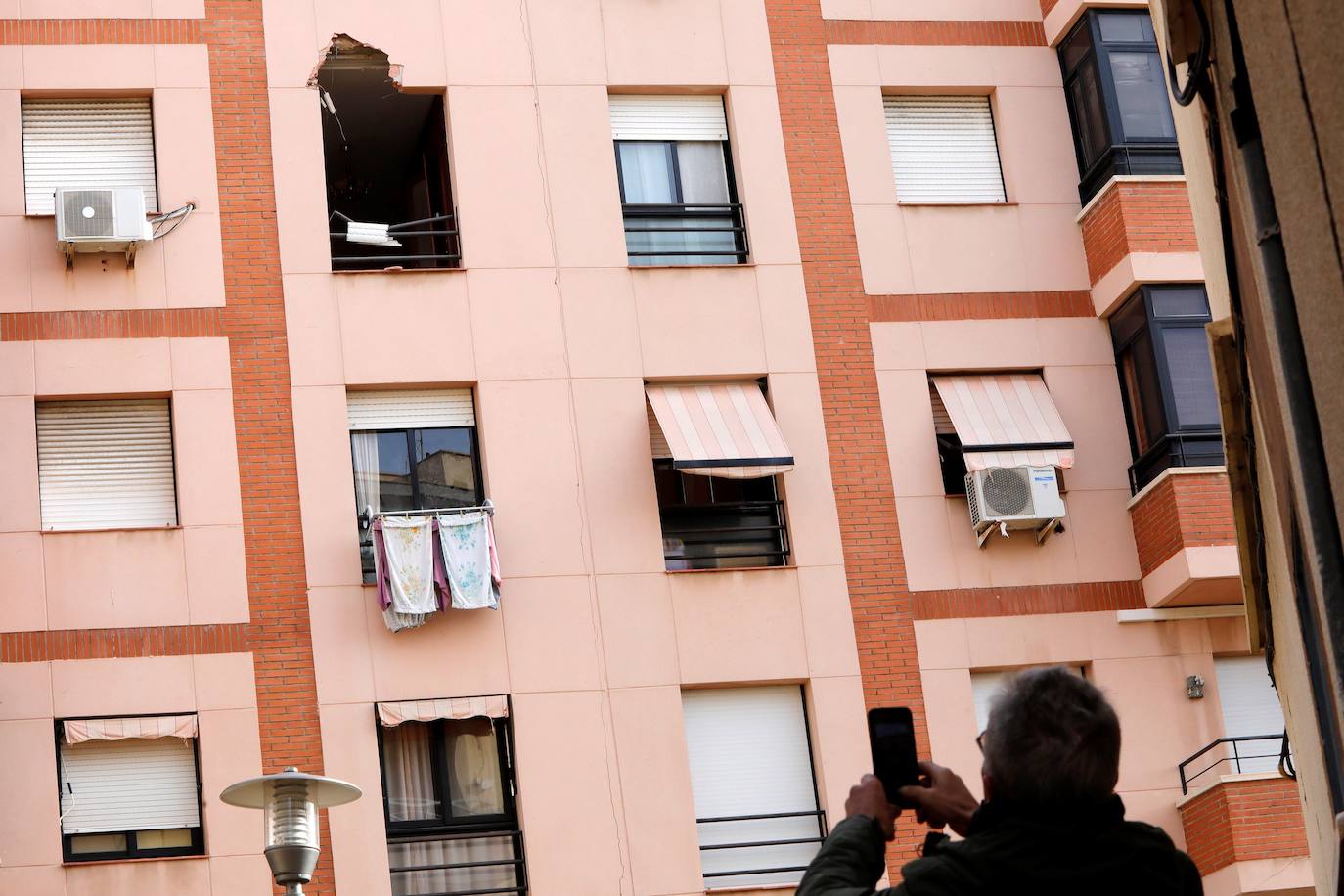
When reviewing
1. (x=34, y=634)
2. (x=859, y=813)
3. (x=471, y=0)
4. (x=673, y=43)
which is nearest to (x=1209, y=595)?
(x=673, y=43)

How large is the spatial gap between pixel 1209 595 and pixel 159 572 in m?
9.50

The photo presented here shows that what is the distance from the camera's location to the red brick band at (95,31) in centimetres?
1819

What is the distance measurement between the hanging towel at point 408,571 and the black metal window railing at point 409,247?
102 inches

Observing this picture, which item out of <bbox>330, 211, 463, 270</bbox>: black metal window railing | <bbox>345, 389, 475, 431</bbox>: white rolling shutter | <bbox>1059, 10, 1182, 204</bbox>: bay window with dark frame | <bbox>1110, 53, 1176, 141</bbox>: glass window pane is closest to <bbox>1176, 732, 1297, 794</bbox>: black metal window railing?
<bbox>1059, 10, 1182, 204</bbox>: bay window with dark frame

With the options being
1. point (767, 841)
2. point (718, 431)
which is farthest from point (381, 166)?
point (767, 841)

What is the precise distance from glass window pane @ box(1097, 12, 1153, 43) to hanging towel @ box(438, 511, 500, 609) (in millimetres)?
7938

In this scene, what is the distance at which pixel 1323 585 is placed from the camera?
17.5 feet

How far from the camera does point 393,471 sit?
17812mm

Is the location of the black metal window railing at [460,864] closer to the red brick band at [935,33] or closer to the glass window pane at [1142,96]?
the red brick band at [935,33]

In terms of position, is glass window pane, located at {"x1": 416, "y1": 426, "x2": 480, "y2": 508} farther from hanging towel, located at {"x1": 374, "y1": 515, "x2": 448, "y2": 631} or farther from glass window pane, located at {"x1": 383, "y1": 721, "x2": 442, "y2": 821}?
glass window pane, located at {"x1": 383, "y1": 721, "x2": 442, "y2": 821}

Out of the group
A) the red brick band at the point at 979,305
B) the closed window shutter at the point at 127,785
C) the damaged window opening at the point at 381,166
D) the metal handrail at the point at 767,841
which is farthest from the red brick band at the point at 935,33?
the closed window shutter at the point at 127,785

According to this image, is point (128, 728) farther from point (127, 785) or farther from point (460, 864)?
point (460, 864)

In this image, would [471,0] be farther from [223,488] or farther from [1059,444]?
[1059,444]

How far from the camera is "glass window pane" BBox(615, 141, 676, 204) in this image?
63.2 ft
